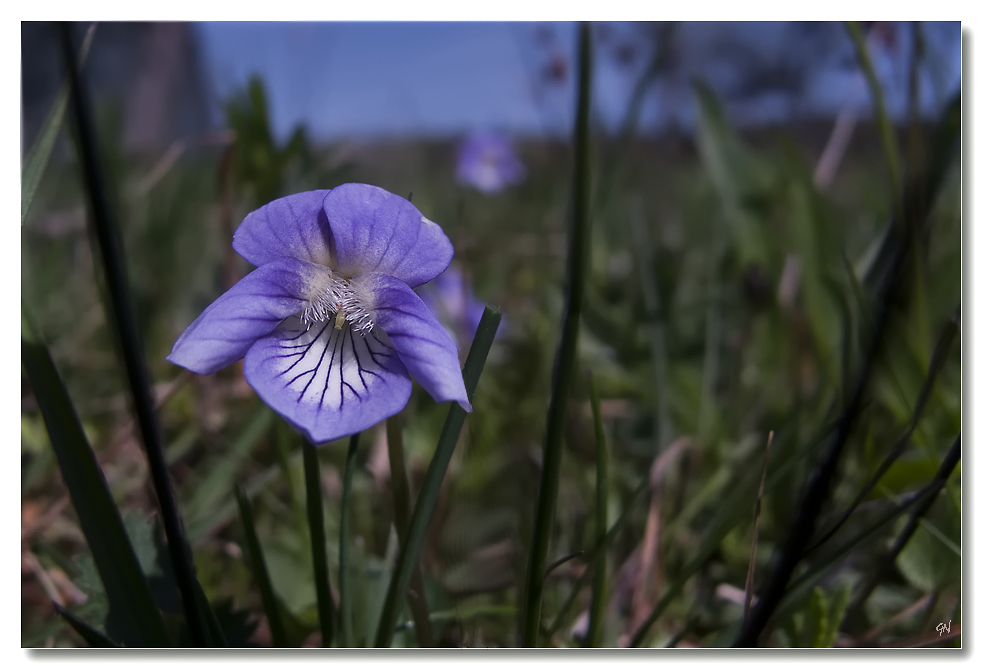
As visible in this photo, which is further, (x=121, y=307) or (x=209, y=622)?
(x=209, y=622)

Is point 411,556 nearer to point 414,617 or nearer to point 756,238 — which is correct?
point 414,617

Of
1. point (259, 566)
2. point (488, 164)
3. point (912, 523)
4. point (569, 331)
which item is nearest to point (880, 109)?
point (912, 523)

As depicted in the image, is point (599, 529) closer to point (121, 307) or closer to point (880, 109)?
point (121, 307)

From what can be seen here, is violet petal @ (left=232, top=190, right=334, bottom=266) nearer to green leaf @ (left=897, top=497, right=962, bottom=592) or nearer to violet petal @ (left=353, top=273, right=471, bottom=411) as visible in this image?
violet petal @ (left=353, top=273, right=471, bottom=411)

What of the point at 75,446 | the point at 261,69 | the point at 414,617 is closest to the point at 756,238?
the point at 261,69

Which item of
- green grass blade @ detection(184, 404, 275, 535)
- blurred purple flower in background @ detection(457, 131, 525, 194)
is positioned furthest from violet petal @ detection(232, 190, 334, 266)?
blurred purple flower in background @ detection(457, 131, 525, 194)

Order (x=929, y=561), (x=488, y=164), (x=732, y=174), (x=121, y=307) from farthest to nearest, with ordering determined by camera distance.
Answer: (x=488, y=164), (x=732, y=174), (x=929, y=561), (x=121, y=307)

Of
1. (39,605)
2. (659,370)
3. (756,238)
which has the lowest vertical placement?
(39,605)
